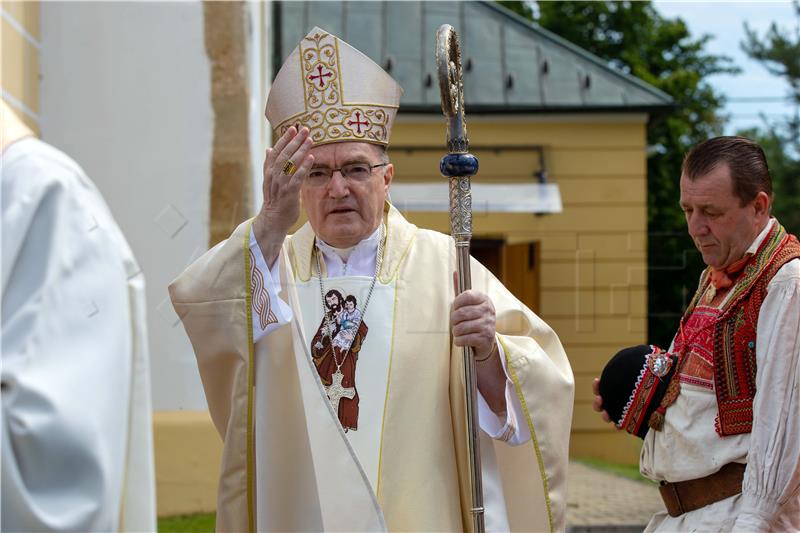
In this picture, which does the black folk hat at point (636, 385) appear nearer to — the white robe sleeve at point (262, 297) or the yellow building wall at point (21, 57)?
the white robe sleeve at point (262, 297)

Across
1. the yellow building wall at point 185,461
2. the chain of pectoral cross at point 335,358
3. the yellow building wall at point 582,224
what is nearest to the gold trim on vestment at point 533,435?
the chain of pectoral cross at point 335,358

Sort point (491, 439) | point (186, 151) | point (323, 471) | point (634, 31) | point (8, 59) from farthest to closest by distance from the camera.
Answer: point (634, 31), point (186, 151), point (8, 59), point (491, 439), point (323, 471)

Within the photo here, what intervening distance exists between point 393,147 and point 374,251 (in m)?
8.21

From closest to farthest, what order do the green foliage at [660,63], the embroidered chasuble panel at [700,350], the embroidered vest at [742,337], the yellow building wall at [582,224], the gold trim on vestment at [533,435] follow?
the embroidered vest at [742,337] < the embroidered chasuble panel at [700,350] < the gold trim on vestment at [533,435] < the yellow building wall at [582,224] < the green foliage at [660,63]

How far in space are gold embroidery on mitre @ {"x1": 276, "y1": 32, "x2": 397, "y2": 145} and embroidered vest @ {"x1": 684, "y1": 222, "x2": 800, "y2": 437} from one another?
4.27 ft

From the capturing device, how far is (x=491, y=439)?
3.90 m

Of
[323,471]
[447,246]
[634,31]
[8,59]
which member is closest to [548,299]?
[8,59]

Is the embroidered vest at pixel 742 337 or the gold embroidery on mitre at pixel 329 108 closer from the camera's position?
the embroidered vest at pixel 742 337

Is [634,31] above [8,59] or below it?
above

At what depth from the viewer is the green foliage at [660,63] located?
2175cm

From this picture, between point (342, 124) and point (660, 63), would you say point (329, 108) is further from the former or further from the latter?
point (660, 63)

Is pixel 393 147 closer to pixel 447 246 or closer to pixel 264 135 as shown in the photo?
pixel 264 135

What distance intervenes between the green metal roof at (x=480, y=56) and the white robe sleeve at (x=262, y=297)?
30.3ft

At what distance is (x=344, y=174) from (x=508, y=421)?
950 millimetres
